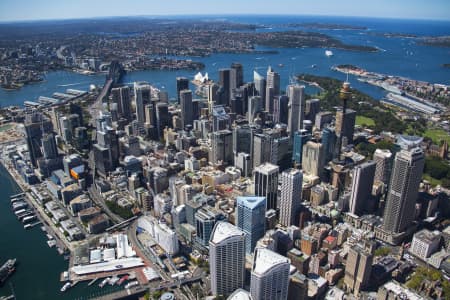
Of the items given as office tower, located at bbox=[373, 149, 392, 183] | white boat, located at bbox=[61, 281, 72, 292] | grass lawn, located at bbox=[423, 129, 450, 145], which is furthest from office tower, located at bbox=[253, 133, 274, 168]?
grass lawn, located at bbox=[423, 129, 450, 145]

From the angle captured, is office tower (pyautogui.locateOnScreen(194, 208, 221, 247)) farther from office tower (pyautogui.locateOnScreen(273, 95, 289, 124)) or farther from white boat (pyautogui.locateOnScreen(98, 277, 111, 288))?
office tower (pyautogui.locateOnScreen(273, 95, 289, 124))

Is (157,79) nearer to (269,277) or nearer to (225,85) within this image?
(225,85)

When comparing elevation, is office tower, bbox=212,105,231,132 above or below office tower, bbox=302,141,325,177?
above

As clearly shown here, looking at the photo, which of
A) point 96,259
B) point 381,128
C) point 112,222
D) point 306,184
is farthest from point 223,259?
point 381,128

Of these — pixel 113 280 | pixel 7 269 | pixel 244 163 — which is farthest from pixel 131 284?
pixel 244 163

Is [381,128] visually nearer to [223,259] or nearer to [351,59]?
[223,259]

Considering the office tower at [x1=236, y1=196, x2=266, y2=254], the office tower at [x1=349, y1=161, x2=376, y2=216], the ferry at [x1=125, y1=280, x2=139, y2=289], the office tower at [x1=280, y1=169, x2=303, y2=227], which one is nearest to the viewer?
the ferry at [x1=125, y1=280, x2=139, y2=289]
